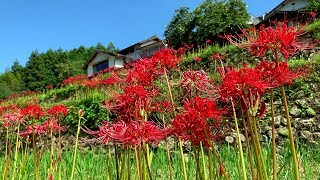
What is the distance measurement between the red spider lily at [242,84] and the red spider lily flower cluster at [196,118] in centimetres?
11

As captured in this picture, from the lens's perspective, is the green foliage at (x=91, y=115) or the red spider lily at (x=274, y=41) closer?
the red spider lily at (x=274, y=41)

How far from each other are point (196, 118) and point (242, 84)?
0.20m

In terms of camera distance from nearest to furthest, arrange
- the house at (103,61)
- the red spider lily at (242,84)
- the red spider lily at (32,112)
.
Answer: the red spider lily at (242,84), the red spider lily at (32,112), the house at (103,61)

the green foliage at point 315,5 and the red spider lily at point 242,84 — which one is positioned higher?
Result: the green foliage at point 315,5

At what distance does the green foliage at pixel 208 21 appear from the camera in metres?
17.1

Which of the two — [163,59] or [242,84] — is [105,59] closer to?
[163,59]

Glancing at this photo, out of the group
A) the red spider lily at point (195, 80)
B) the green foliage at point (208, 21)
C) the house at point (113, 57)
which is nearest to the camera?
the red spider lily at point (195, 80)

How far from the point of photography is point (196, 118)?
3.85 ft

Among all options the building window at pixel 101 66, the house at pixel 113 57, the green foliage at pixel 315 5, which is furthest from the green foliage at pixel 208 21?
the building window at pixel 101 66

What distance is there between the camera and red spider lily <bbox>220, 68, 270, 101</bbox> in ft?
3.41

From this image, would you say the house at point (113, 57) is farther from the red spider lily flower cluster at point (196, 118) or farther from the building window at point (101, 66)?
the red spider lily flower cluster at point (196, 118)

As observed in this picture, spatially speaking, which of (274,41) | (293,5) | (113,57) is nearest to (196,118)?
(274,41)

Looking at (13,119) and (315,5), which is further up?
(315,5)

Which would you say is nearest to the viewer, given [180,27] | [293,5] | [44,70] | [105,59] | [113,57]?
[180,27]
